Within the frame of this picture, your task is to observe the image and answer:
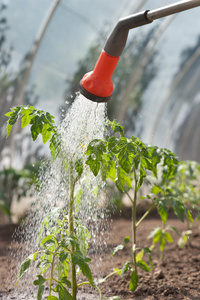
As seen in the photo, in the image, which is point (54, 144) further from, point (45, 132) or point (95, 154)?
point (95, 154)

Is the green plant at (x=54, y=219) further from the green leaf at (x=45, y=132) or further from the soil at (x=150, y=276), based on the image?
the soil at (x=150, y=276)

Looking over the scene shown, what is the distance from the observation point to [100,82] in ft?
4.21

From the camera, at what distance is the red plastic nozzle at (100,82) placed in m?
1.28

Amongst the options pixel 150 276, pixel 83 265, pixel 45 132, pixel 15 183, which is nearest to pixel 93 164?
pixel 45 132

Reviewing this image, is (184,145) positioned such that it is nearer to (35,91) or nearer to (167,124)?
(167,124)

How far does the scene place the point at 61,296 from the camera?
1418 millimetres

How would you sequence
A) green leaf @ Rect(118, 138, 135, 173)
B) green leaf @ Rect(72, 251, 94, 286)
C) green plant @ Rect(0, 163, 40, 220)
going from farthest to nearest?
green plant @ Rect(0, 163, 40, 220), green leaf @ Rect(118, 138, 135, 173), green leaf @ Rect(72, 251, 94, 286)

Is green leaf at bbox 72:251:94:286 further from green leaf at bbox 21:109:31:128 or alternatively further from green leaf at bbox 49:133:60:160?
green leaf at bbox 21:109:31:128

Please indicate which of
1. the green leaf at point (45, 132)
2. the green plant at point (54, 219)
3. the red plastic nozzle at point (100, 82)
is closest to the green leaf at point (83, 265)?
the green plant at point (54, 219)

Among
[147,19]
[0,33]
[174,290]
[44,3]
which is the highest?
[44,3]

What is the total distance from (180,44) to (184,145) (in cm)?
351

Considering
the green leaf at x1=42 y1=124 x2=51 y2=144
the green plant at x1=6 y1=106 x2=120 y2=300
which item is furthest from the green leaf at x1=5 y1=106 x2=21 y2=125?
the green leaf at x1=42 y1=124 x2=51 y2=144

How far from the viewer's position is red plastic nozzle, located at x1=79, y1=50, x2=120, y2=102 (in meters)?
1.28


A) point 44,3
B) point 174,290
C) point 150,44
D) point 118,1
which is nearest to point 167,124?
point 150,44
